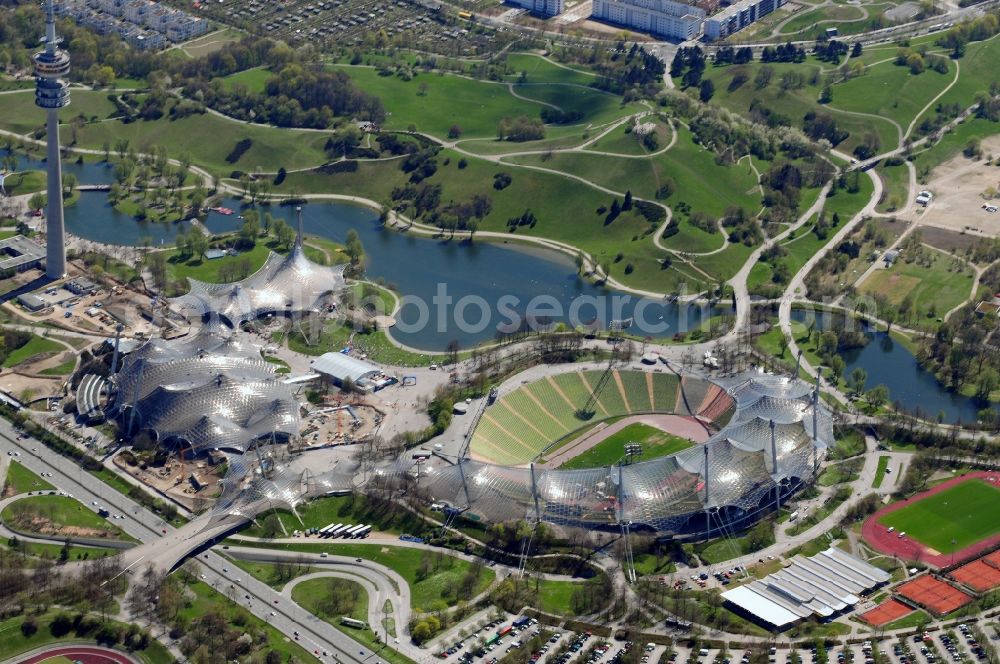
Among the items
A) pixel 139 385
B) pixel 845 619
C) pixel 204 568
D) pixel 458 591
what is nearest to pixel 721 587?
pixel 845 619

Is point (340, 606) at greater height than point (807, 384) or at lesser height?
lesser

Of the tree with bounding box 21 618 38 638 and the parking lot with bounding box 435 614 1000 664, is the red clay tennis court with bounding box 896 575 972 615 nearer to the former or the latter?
the parking lot with bounding box 435 614 1000 664

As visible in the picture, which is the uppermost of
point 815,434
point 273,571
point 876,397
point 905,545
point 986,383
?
point 986,383

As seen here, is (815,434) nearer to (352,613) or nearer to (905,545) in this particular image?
(905,545)

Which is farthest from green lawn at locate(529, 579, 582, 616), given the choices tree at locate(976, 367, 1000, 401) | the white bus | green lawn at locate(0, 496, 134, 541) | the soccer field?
tree at locate(976, 367, 1000, 401)

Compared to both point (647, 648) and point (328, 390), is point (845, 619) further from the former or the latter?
point (328, 390)

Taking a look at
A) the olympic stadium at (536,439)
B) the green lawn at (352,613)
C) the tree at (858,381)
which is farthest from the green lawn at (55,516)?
the tree at (858,381)

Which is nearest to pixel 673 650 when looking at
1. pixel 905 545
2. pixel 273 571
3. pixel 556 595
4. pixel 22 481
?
pixel 556 595
